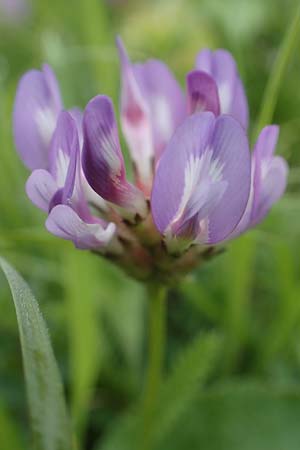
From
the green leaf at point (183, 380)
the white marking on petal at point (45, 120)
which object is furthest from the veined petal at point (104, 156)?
the green leaf at point (183, 380)

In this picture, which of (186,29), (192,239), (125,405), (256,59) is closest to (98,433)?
(125,405)

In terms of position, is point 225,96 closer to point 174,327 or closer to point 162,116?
point 162,116

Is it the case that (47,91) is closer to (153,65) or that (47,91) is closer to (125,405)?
(153,65)

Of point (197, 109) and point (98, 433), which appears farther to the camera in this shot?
point (98, 433)

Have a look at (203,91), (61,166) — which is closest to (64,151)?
(61,166)

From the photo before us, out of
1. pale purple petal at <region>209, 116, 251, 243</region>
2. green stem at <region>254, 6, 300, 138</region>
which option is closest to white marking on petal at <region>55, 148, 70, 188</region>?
pale purple petal at <region>209, 116, 251, 243</region>

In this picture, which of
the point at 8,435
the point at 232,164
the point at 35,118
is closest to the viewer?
the point at 232,164
